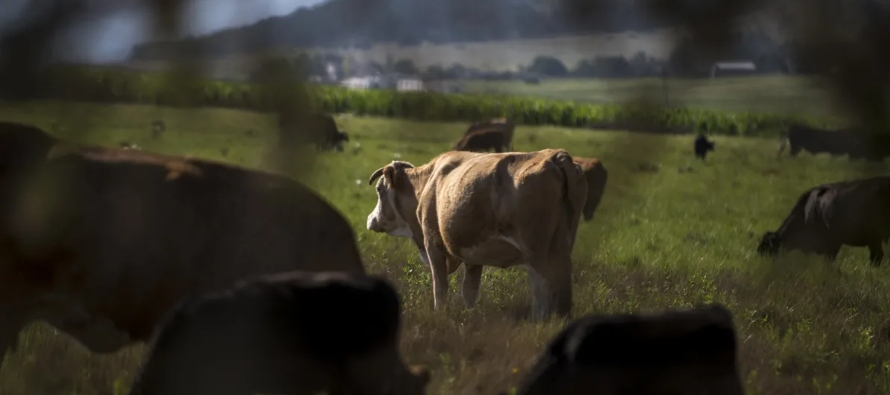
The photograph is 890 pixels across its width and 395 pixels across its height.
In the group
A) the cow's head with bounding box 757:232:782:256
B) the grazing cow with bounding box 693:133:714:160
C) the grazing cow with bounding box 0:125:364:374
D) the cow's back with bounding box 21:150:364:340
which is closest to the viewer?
the grazing cow with bounding box 693:133:714:160

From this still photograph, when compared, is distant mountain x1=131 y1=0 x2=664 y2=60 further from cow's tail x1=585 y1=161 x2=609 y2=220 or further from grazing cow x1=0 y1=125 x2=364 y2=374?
grazing cow x1=0 y1=125 x2=364 y2=374

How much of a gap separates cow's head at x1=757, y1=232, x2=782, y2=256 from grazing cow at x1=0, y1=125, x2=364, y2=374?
7459 millimetres

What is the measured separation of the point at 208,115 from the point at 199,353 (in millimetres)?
1497

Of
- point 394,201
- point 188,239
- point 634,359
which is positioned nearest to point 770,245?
point 394,201

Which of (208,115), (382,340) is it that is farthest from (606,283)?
(208,115)

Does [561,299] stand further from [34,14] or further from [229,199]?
[34,14]

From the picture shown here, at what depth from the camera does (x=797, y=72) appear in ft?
4.77

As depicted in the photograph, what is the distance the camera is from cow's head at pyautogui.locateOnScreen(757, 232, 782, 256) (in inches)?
394

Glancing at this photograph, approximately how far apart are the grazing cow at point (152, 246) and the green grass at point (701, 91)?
3.37ft

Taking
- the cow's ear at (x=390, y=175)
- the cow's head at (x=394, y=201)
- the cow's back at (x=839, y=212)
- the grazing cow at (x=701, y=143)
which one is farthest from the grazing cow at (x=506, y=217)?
the cow's back at (x=839, y=212)

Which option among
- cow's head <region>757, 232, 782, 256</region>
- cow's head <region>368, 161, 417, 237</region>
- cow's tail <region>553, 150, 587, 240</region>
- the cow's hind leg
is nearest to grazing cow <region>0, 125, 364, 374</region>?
the cow's hind leg

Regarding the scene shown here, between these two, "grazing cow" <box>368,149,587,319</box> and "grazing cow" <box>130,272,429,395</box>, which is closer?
"grazing cow" <box>130,272,429,395</box>

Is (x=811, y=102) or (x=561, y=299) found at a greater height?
(x=811, y=102)

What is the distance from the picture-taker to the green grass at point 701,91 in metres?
1.35
